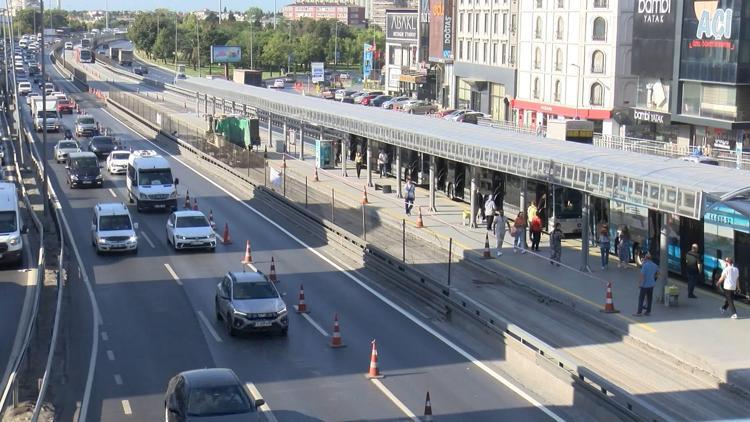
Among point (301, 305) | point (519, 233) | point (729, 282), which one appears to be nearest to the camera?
point (729, 282)

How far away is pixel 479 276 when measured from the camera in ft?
98.7

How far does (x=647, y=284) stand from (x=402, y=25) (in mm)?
92578

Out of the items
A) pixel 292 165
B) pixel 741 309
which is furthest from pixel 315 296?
pixel 292 165

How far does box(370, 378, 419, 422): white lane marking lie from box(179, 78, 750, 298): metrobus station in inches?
331

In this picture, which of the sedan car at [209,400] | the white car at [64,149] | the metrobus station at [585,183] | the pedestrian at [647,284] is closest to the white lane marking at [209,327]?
the sedan car at [209,400]

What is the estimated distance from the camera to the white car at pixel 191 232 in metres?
34.4

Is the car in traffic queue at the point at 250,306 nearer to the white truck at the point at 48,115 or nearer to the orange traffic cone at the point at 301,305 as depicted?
the orange traffic cone at the point at 301,305

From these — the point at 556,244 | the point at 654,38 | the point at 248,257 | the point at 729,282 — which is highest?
the point at 654,38

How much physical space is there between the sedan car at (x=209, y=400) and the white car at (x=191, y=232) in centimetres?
1720

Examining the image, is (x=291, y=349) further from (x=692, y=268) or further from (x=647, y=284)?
(x=692, y=268)

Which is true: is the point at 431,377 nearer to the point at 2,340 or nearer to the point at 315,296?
the point at 315,296

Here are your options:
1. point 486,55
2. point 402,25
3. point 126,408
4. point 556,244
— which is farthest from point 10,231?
point 402,25

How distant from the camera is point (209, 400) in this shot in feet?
55.2

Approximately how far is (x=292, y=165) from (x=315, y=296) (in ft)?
87.9
